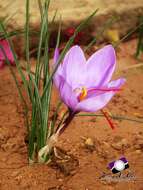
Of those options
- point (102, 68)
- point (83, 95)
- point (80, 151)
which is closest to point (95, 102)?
point (83, 95)

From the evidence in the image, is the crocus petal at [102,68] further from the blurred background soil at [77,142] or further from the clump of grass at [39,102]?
the blurred background soil at [77,142]

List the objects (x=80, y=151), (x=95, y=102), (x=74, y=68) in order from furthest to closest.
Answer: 1. (x=80, y=151)
2. (x=74, y=68)
3. (x=95, y=102)

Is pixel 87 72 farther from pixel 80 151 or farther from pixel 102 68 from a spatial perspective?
pixel 80 151

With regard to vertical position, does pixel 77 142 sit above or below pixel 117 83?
below

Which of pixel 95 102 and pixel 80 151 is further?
pixel 80 151

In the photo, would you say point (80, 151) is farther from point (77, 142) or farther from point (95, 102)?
point (95, 102)

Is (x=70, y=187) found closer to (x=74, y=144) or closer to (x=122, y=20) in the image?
(x=74, y=144)

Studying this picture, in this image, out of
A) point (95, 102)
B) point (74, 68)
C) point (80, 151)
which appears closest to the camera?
point (95, 102)
